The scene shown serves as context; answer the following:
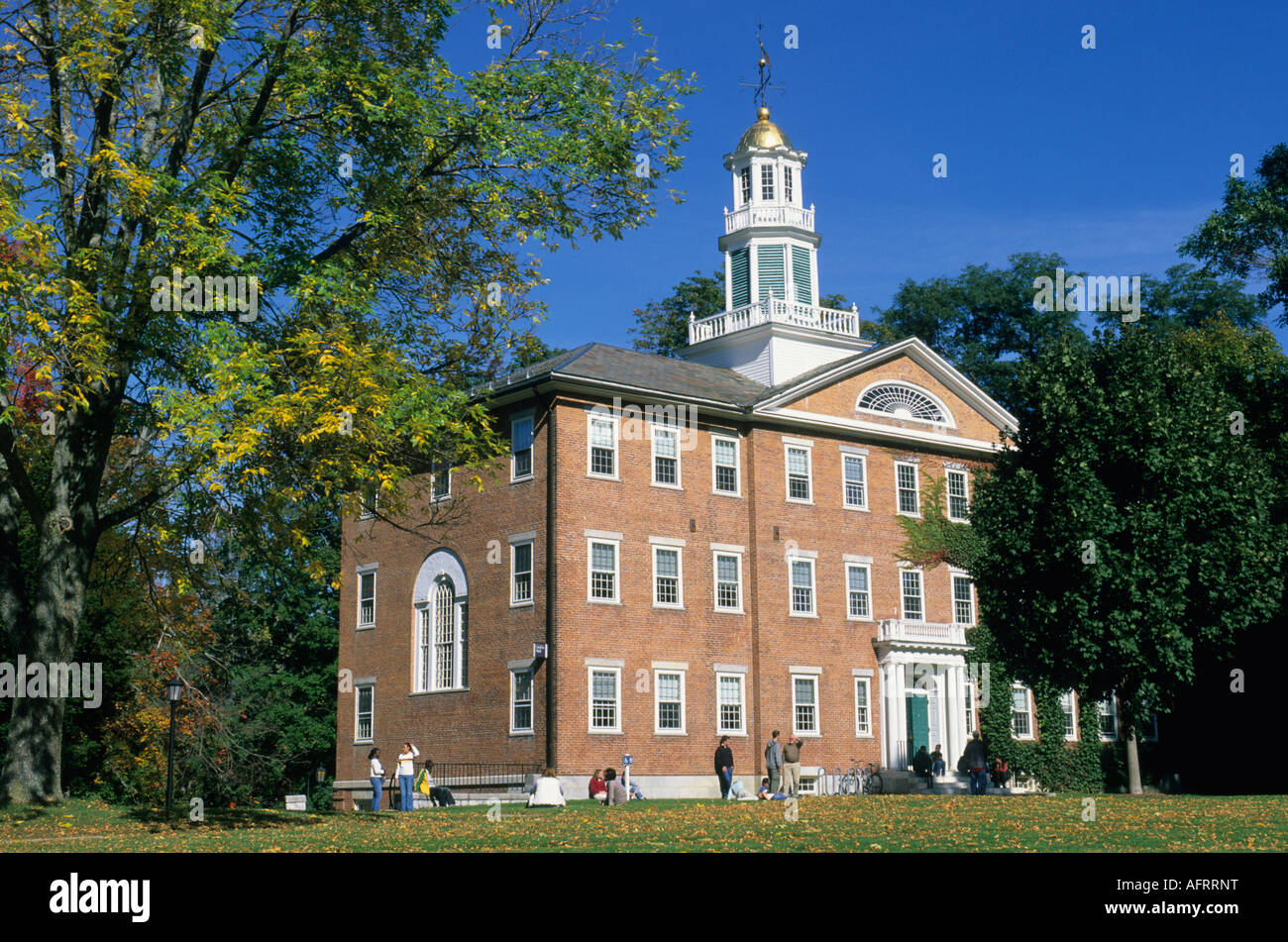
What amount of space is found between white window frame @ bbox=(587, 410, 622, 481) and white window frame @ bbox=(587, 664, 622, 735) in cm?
530

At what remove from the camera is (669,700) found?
123 ft

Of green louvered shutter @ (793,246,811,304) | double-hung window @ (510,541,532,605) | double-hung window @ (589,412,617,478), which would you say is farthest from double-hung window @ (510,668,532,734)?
green louvered shutter @ (793,246,811,304)

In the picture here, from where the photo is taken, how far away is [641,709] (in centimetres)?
3684

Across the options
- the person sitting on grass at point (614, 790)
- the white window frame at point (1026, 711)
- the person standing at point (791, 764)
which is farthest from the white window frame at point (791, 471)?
the person sitting on grass at point (614, 790)

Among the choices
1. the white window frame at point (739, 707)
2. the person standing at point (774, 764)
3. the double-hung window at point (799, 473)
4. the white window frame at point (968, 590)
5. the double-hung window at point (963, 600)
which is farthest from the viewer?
the double-hung window at point (963, 600)

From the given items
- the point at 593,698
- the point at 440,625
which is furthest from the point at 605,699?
the point at 440,625

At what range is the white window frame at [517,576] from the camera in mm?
36750

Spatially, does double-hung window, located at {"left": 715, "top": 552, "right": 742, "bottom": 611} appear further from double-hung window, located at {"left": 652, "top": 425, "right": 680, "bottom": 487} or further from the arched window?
the arched window

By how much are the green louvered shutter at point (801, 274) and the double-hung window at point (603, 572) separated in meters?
14.1

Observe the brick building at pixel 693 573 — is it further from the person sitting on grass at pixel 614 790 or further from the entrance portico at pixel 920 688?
→ the person sitting on grass at pixel 614 790

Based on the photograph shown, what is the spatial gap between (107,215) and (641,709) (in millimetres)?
20654

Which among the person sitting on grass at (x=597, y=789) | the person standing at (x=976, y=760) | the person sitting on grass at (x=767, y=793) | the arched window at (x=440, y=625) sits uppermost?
the arched window at (x=440, y=625)

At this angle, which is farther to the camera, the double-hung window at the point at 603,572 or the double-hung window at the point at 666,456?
the double-hung window at the point at 666,456

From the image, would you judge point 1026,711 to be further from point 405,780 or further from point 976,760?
point 405,780
